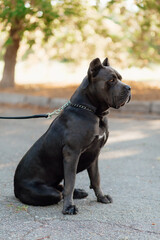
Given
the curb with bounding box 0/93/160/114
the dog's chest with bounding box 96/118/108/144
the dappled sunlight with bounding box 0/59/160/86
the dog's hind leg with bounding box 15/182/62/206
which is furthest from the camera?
the dappled sunlight with bounding box 0/59/160/86

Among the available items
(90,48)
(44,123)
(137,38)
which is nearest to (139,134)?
(44,123)

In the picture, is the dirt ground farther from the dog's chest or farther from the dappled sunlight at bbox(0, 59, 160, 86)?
the dog's chest

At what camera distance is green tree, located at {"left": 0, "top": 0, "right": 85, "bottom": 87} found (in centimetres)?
1054

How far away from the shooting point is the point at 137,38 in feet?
46.7

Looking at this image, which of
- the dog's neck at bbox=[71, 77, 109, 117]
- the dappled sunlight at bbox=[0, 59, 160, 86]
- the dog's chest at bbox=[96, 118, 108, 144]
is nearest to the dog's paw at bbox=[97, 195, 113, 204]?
the dog's chest at bbox=[96, 118, 108, 144]

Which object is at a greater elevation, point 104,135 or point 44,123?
point 104,135

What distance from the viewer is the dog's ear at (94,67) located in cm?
355

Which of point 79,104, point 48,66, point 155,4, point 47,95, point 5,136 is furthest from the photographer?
point 48,66

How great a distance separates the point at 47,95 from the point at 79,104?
8.50m

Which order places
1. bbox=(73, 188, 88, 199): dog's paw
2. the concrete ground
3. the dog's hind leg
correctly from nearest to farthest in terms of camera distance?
the concrete ground < the dog's hind leg < bbox=(73, 188, 88, 199): dog's paw

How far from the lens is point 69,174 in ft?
11.8

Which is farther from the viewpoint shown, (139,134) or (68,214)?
(139,134)

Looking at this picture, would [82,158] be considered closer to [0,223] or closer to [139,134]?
[0,223]

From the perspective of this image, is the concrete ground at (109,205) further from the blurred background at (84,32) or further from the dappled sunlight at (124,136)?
the blurred background at (84,32)
